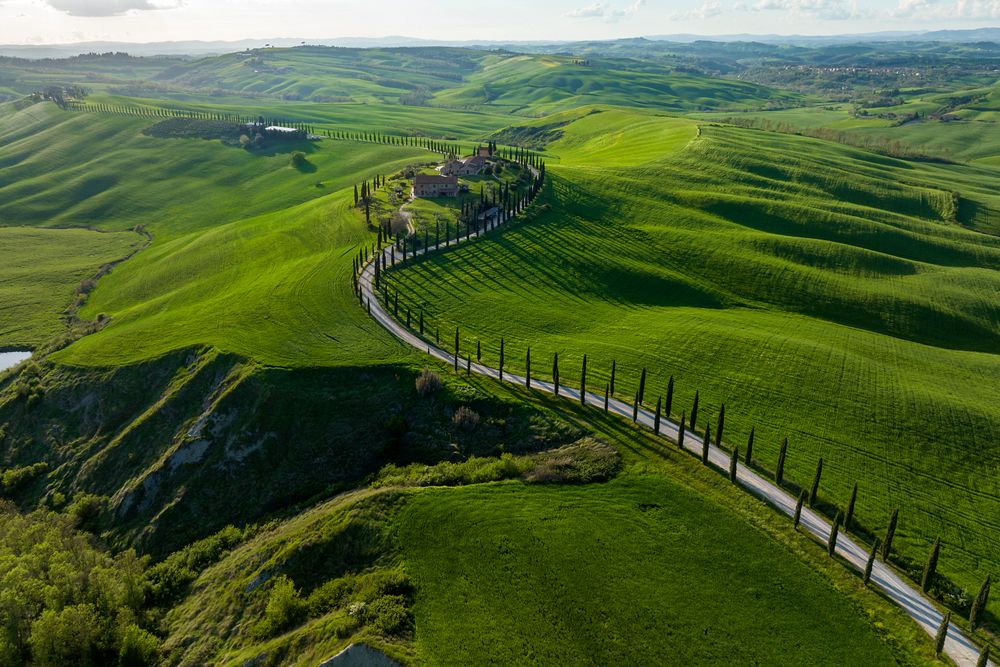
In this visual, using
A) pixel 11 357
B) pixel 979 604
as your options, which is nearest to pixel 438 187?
pixel 11 357

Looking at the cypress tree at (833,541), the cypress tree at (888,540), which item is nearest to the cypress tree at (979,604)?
the cypress tree at (888,540)

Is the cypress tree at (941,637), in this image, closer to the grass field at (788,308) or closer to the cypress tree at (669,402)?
the grass field at (788,308)

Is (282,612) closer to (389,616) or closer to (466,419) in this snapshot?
(389,616)

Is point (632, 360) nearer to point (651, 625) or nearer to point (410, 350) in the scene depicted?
point (410, 350)

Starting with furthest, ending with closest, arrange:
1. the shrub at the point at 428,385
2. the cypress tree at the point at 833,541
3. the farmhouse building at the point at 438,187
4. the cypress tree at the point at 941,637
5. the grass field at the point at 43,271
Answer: the farmhouse building at the point at 438,187, the grass field at the point at 43,271, the shrub at the point at 428,385, the cypress tree at the point at 833,541, the cypress tree at the point at 941,637

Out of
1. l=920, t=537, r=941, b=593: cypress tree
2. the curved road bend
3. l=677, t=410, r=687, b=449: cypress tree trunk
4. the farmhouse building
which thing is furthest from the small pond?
l=920, t=537, r=941, b=593: cypress tree

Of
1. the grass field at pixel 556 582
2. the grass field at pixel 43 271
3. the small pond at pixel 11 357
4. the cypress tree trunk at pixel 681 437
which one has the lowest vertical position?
the small pond at pixel 11 357
